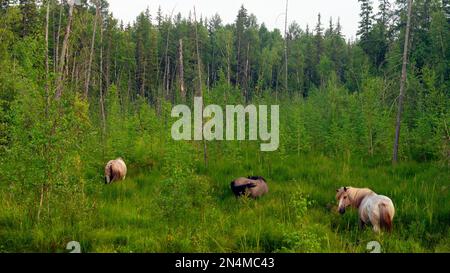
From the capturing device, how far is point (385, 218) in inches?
279

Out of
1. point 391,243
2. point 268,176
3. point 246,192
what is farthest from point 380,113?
point 391,243

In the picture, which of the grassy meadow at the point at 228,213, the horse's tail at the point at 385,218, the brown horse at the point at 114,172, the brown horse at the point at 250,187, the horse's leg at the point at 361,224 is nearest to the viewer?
the grassy meadow at the point at 228,213

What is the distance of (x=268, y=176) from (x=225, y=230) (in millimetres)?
4429

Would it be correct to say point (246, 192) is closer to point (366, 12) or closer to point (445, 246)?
point (445, 246)

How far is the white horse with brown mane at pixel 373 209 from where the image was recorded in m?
7.07

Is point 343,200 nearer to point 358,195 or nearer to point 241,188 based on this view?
point 358,195

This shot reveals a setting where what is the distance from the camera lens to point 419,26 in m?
32.1

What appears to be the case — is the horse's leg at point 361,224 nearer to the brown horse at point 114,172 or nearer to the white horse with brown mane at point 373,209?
the white horse with brown mane at point 373,209

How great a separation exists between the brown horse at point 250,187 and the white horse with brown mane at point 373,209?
7.29 feet

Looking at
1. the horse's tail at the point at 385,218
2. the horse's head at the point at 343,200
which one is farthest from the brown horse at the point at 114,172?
→ the horse's tail at the point at 385,218

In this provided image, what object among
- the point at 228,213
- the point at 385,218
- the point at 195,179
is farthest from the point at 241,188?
the point at 385,218

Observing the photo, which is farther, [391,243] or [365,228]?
[365,228]

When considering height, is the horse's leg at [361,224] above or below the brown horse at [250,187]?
below
